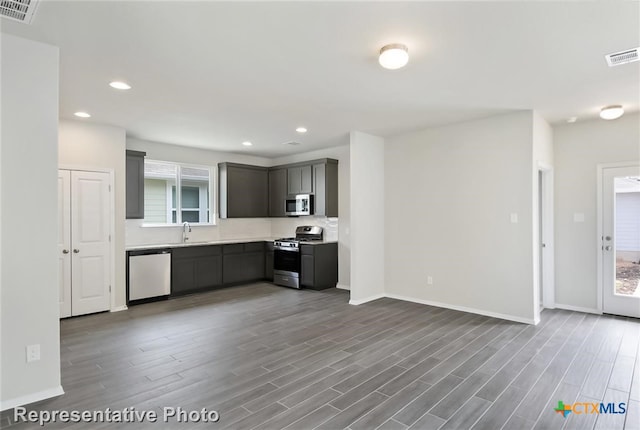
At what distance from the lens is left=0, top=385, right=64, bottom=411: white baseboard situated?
248 cm

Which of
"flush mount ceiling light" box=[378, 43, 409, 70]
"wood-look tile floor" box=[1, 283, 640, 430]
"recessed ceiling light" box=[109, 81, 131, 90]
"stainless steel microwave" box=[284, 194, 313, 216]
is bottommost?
"wood-look tile floor" box=[1, 283, 640, 430]

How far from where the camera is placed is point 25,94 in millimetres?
2588

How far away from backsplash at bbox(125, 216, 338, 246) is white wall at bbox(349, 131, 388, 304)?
1193mm

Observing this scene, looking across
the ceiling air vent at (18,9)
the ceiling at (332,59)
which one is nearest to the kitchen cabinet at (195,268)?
the ceiling at (332,59)

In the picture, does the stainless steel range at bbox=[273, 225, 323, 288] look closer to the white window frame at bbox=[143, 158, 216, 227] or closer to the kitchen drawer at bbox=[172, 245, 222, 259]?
the kitchen drawer at bbox=[172, 245, 222, 259]

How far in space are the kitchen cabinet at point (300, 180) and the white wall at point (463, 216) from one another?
155 cm

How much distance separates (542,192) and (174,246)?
231 inches

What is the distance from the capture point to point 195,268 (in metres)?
6.17

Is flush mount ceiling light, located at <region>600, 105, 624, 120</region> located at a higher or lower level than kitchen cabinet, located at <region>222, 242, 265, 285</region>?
higher

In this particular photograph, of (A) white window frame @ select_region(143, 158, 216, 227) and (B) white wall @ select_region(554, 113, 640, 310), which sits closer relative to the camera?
(B) white wall @ select_region(554, 113, 640, 310)

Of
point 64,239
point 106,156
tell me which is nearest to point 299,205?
point 106,156

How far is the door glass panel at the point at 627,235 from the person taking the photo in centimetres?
464

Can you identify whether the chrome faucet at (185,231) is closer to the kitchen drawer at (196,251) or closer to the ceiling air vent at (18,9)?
the kitchen drawer at (196,251)

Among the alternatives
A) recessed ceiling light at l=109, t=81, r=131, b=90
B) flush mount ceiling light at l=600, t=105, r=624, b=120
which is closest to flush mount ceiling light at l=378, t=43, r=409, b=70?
recessed ceiling light at l=109, t=81, r=131, b=90
